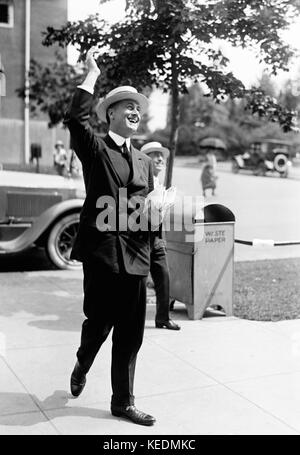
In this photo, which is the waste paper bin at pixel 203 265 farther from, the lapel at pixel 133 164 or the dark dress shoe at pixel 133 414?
the dark dress shoe at pixel 133 414

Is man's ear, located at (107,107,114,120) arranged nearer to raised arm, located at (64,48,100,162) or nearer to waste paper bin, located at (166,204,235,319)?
raised arm, located at (64,48,100,162)

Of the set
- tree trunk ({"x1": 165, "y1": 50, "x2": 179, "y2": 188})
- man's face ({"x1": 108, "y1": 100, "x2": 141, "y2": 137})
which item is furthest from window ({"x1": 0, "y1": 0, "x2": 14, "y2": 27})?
man's face ({"x1": 108, "y1": 100, "x2": 141, "y2": 137})

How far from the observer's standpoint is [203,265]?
19.2 feet

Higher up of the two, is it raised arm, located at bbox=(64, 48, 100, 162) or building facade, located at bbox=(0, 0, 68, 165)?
building facade, located at bbox=(0, 0, 68, 165)

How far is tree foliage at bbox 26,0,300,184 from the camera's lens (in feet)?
21.3

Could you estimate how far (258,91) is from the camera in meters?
7.64

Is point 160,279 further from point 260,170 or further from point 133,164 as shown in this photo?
point 260,170

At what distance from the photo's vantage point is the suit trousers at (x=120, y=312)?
11.7 feet

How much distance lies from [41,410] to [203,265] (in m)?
2.58

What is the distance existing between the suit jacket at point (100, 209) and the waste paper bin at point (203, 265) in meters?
2.24

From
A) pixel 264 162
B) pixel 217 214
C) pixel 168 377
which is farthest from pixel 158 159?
pixel 264 162

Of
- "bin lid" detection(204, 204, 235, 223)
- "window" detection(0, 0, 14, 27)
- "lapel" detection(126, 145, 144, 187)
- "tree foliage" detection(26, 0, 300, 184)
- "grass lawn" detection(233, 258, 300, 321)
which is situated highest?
"window" detection(0, 0, 14, 27)

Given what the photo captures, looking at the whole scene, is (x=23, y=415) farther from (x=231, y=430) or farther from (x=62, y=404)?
(x=231, y=430)

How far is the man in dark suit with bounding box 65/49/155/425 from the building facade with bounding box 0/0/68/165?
2001 cm
